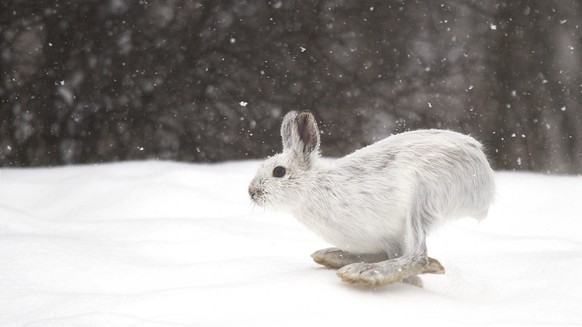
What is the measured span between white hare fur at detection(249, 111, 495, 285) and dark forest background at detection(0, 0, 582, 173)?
2932 millimetres

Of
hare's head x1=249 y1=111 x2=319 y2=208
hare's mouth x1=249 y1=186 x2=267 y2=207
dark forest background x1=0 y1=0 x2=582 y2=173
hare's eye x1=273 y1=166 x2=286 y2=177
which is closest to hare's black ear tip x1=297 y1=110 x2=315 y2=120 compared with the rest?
hare's head x1=249 y1=111 x2=319 y2=208

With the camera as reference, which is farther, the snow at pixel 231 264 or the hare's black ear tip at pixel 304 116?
the hare's black ear tip at pixel 304 116

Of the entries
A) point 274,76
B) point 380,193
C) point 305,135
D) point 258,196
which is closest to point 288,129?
point 305,135

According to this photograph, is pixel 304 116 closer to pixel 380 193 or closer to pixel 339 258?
pixel 380 193

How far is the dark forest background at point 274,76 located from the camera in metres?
5.71

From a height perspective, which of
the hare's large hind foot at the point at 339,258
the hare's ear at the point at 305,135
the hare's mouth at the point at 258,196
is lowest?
the hare's large hind foot at the point at 339,258

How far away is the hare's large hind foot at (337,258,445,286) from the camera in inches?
99.9

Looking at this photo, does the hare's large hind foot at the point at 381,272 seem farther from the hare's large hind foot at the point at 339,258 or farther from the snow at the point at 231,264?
the hare's large hind foot at the point at 339,258

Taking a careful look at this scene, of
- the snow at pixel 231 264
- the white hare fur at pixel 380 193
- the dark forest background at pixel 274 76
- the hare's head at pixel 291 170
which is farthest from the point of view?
the dark forest background at pixel 274 76

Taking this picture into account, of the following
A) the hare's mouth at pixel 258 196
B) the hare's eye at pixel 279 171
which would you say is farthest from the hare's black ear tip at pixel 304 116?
the hare's mouth at pixel 258 196

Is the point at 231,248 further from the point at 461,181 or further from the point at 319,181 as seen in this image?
the point at 461,181

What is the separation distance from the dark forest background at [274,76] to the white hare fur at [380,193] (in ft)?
9.62

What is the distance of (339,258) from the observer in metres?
2.89

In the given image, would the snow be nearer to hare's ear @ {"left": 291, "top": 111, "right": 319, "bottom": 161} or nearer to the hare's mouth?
the hare's mouth
